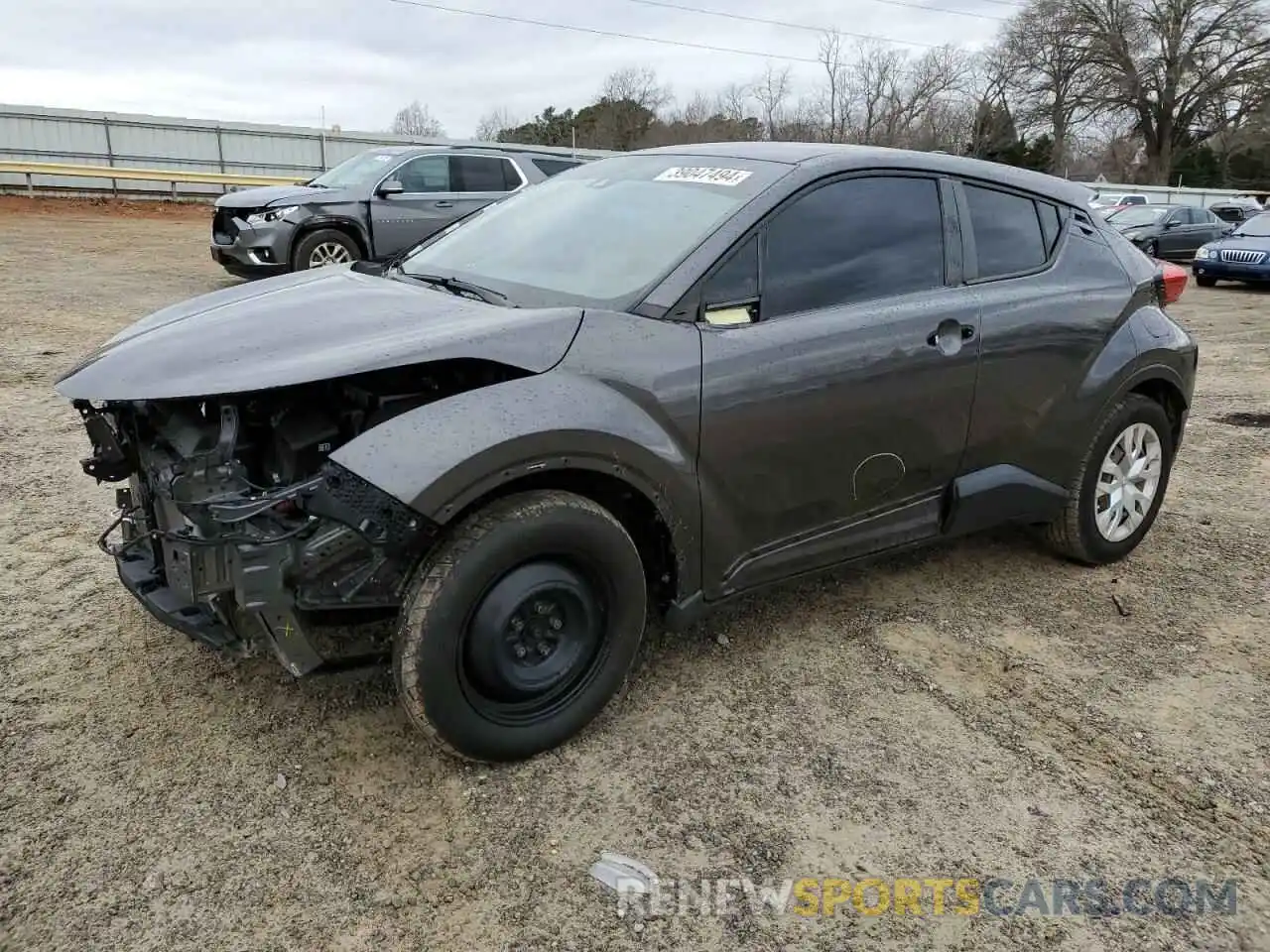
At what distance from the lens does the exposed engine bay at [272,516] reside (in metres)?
2.40

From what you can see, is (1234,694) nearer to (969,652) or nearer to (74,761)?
(969,652)

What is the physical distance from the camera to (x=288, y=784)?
2.67 metres

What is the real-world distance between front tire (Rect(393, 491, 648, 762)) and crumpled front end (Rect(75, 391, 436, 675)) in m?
0.15

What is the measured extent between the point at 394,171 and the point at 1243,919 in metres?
10.6

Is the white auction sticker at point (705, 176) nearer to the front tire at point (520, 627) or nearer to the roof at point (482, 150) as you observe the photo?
the front tire at point (520, 627)

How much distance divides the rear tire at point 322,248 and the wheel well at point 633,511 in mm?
8261

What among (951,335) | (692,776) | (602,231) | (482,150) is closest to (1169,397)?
(951,335)

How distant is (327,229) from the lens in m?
10.4

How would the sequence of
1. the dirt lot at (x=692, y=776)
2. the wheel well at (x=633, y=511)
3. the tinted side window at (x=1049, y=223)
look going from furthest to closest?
the tinted side window at (x=1049, y=223)
the wheel well at (x=633, y=511)
the dirt lot at (x=692, y=776)

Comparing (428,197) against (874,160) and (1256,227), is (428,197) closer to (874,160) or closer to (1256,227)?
(874,160)

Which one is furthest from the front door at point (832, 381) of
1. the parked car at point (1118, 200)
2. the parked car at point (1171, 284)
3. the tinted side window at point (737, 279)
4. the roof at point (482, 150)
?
the parked car at point (1118, 200)

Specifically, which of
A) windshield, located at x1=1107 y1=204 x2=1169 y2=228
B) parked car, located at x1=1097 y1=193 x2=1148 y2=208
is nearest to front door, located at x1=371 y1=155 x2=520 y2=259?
windshield, located at x1=1107 y1=204 x2=1169 y2=228

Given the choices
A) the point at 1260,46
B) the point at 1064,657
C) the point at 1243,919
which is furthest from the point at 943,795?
the point at 1260,46

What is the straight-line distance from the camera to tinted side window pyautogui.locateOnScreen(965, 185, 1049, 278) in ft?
12.1
